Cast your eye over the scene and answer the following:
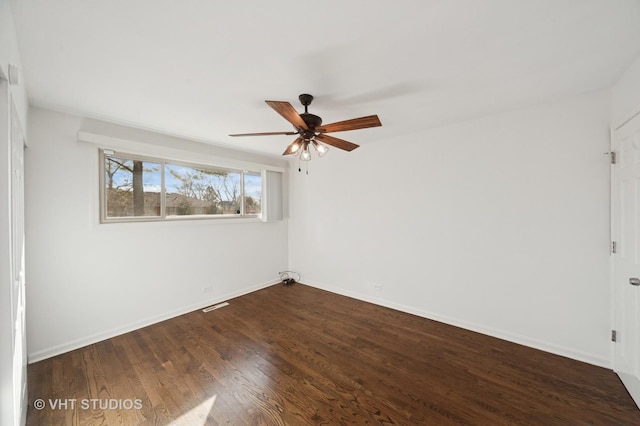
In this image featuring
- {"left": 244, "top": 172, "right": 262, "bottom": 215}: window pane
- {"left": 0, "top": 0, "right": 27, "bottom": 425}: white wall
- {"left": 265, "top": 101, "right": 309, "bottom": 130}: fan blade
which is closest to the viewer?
{"left": 0, "top": 0, "right": 27, "bottom": 425}: white wall

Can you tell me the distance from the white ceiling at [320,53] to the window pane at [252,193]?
1852 millimetres

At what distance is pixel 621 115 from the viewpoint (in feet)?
6.23

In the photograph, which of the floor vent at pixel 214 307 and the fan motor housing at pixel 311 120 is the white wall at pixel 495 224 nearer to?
the fan motor housing at pixel 311 120

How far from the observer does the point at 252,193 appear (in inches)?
171

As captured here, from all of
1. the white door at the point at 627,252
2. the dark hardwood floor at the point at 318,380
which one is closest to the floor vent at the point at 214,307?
the dark hardwood floor at the point at 318,380

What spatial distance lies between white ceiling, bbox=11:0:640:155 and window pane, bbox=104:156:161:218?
61 cm

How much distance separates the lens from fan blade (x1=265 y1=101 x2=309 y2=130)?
160 cm

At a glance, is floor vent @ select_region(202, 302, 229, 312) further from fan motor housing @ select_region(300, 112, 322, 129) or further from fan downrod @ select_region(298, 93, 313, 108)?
fan downrod @ select_region(298, 93, 313, 108)

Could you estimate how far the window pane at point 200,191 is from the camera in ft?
10.8

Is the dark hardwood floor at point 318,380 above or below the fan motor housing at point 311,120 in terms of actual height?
below

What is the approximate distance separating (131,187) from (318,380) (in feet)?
9.71

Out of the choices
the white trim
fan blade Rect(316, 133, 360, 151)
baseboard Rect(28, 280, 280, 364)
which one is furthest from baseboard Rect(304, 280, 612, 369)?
the white trim

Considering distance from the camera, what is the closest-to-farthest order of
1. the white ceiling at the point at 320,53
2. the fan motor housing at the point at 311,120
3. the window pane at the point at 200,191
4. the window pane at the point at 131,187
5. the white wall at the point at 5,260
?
the white wall at the point at 5,260 < the white ceiling at the point at 320,53 < the fan motor housing at the point at 311,120 < the window pane at the point at 131,187 < the window pane at the point at 200,191

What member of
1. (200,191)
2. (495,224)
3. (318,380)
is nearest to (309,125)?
(318,380)
